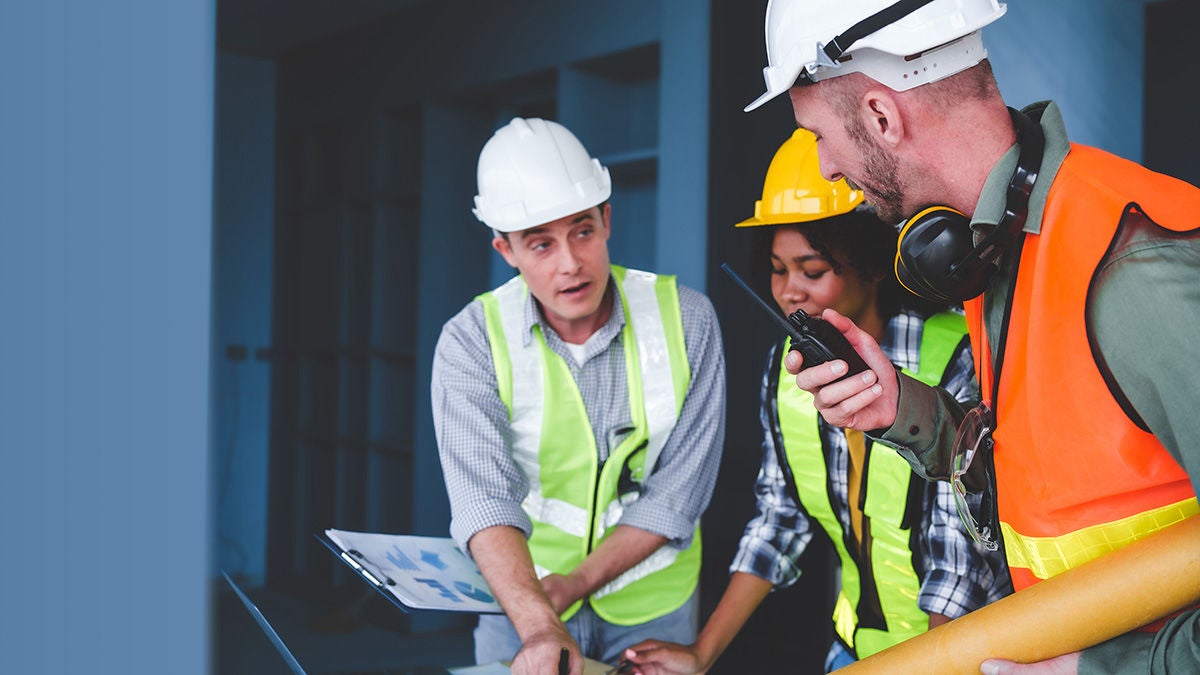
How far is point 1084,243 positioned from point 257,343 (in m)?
5.98

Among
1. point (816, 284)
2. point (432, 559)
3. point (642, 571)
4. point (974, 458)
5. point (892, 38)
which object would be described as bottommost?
point (642, 571)

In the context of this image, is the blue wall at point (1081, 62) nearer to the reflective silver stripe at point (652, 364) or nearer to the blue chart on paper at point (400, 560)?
the reflective silver stripe at point (652, 364)

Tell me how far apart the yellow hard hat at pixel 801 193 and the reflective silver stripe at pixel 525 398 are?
1.85ft

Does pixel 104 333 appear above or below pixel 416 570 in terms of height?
above

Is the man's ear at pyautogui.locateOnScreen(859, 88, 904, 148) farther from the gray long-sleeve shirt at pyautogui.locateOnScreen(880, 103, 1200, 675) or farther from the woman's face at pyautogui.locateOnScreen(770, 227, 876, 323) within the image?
the woman's face at pyautogui.locateOnScreen(770, 227, 876, 323)

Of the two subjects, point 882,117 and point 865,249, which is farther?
point 865,249

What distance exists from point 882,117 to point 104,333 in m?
1.18

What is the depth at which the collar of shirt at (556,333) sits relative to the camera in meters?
2.24

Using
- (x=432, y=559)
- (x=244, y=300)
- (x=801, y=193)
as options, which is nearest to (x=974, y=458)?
(x=801, y=193)

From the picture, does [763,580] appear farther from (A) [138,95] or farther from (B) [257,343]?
(B) [257,343]

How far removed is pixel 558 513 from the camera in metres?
2.22

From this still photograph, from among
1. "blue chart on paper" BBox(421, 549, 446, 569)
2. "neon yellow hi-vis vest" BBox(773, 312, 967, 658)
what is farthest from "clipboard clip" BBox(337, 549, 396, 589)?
"neon yellow hi-vis vest" BBox(773, 312, 967, 658)

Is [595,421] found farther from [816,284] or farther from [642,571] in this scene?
[816,284]

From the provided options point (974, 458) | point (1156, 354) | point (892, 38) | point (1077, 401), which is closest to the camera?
point (1156, 354)
